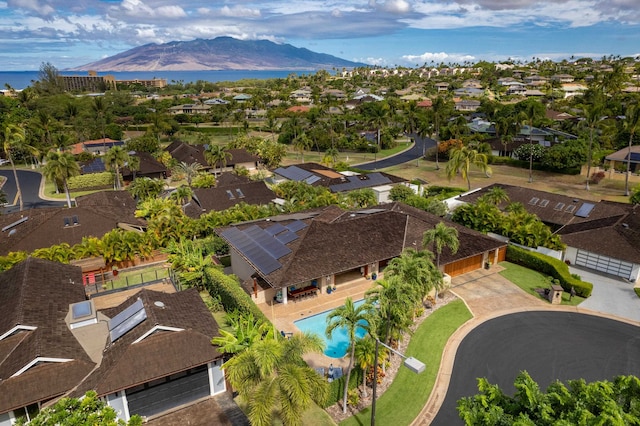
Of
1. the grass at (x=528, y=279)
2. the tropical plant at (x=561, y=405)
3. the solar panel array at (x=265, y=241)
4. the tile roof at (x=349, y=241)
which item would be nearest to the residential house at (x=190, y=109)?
the tile roof at (x=349, y=241)

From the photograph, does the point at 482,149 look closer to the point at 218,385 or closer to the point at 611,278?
the point at 611,278

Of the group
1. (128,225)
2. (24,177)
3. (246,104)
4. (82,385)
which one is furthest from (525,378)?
(246,104)

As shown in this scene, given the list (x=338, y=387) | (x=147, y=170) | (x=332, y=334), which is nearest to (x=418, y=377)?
(x=338, y=387)

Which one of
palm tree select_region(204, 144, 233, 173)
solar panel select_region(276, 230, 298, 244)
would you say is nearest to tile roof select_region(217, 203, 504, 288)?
solar panel select_region(276, 230, 298, 244)

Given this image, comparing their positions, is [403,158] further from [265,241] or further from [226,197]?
[265,241]

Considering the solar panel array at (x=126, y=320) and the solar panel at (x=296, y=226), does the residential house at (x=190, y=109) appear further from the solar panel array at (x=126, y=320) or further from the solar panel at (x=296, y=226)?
the solar panel array at (x=126, y=320)

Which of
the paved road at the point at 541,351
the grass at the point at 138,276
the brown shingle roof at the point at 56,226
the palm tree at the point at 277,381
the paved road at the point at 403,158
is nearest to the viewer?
the palm tree at the point at 277,381

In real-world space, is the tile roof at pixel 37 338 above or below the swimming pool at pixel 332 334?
above
